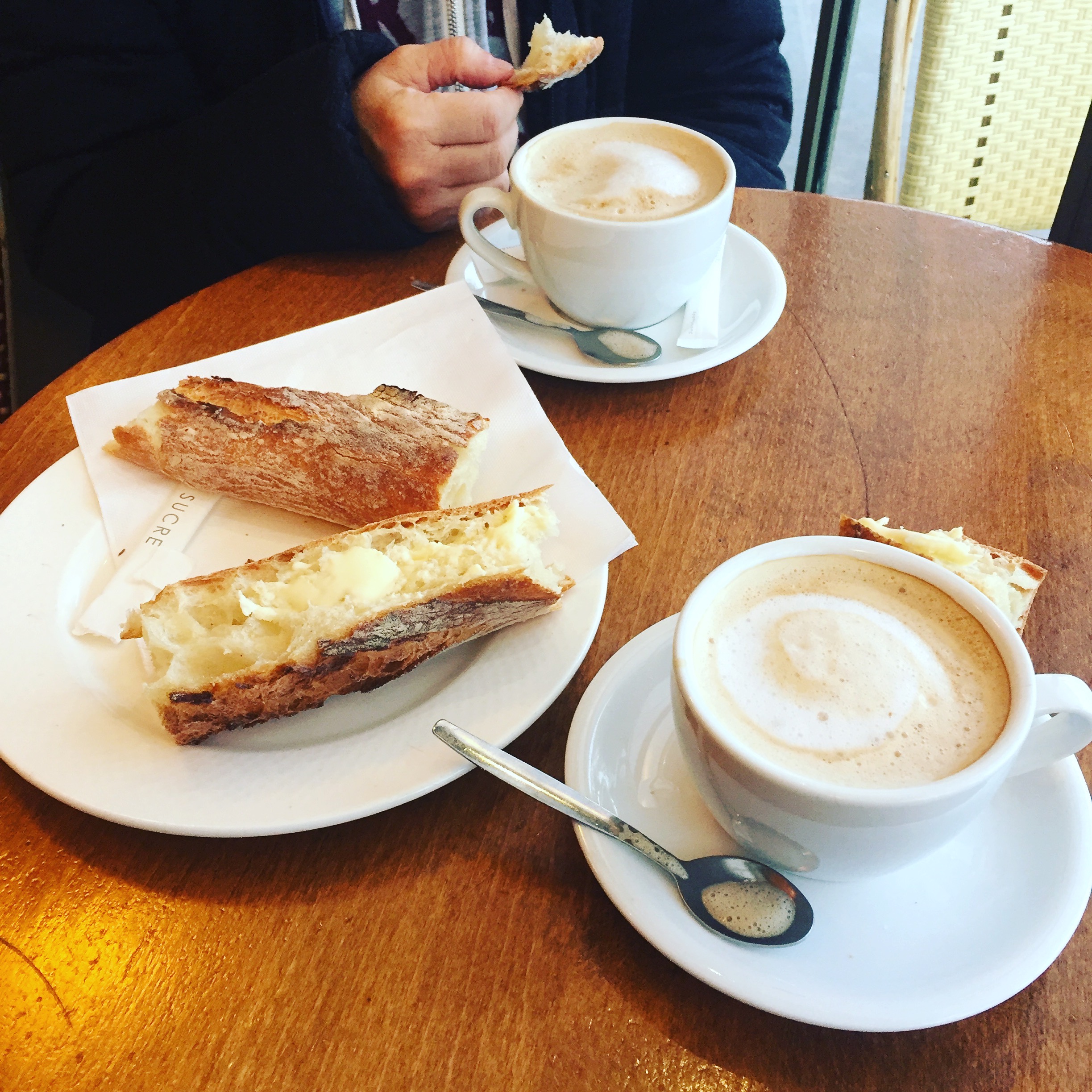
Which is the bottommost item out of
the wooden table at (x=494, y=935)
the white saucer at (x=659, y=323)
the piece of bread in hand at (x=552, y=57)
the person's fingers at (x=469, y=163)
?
the wooden table at (x=494, y=935)

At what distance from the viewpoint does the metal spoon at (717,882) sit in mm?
480

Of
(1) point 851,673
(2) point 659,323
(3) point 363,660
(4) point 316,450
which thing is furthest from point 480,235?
(1) point 851,673

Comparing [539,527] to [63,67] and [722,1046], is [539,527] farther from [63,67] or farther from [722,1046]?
[63,67]

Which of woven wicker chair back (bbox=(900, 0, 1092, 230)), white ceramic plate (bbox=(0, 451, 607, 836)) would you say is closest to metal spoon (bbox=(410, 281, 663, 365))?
white ceramic plate (bbox=(0, 451, 607, 836))

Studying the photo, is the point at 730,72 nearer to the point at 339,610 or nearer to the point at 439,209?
the point at 439,209

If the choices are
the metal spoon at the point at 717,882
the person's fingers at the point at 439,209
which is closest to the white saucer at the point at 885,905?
the metal spoon at the point at 717,882

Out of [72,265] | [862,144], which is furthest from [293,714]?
[862,144]

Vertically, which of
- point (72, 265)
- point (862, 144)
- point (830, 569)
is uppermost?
point (830, 569)

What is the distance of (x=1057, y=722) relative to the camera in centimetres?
46

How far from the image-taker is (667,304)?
100 cm

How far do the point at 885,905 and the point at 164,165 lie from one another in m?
1.30

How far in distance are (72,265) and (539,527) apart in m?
1.02

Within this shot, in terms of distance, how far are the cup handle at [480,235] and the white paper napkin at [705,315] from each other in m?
0.19

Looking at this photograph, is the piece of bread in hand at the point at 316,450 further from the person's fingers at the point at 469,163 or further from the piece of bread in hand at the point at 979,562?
the person's fingers at the point at 469,163
